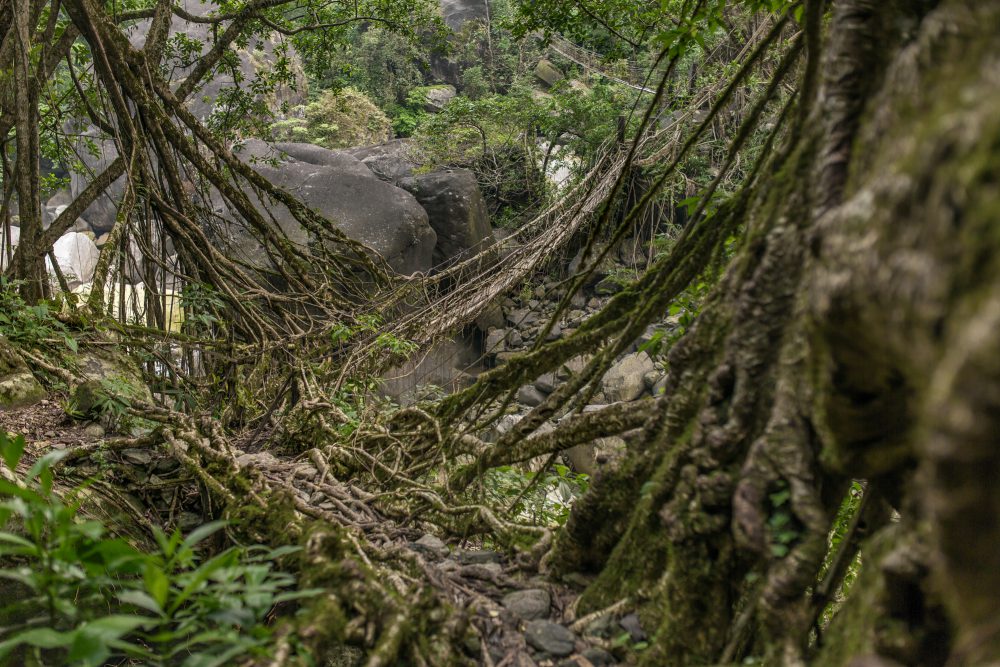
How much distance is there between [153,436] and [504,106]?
7984mm

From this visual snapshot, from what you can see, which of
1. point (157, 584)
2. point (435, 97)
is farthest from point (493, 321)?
point (157, 584)

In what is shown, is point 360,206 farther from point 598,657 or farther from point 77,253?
point 598,657

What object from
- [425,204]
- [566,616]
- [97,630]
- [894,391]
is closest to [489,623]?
[566,616]

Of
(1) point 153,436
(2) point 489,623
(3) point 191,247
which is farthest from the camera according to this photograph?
(3) point 191,247

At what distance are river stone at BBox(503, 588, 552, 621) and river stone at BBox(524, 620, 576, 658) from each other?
0.16ft

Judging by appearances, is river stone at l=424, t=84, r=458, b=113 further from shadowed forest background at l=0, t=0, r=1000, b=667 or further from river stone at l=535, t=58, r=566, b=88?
shadowed forest background at l=0, t=0, r=1000, b=667

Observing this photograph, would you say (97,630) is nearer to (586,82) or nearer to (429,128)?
(429,128)

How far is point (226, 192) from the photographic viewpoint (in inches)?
158

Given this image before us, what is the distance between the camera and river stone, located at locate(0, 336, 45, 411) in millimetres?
2662

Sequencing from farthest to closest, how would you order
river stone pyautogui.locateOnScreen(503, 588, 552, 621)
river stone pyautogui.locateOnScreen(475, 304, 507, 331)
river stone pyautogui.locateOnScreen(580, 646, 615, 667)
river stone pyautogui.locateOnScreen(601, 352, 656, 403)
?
1. river stone pyautogui.locateOnScreen(475, 304, 507, 331)
2. river stone pyautogui.locateOnScreen(601, 352, 656, 403)
3. river stone pyautogui.locateOnScreen(503, 588, 552, 621)
4. river stone pyautogui.locateOnScreen(580, 646, 615, 667)

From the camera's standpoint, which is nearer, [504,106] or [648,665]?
[648,665]

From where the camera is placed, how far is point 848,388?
2.89ft

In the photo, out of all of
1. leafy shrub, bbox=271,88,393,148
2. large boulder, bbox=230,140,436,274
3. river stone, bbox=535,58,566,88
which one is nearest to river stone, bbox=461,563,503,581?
large boulder, bbox=230,140,436,274

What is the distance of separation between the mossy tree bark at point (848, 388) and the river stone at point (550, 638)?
4.3 inches
